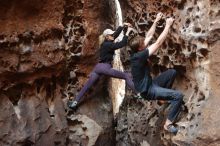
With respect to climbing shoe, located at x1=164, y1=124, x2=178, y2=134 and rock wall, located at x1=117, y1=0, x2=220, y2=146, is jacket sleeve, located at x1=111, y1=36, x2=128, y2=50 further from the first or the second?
climbing shoe, located at x1=164, y1=124, x2=178, y2=134

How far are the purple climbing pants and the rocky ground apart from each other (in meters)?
0.37

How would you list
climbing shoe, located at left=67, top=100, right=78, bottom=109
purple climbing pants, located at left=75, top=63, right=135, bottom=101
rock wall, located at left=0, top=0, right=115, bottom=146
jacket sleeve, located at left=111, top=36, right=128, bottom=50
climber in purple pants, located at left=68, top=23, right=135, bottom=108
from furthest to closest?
climbing shoe, located at left=67, top=100, right=78, bottom=109, rock wall, located at left=0, top=0, right=115, bottom=146, purple climbing pants, located at left=75, top=63, right=135, bottom=101, climber in purple pants, located at left=68, top=23, right=135, bottom=108, jacket sleeve, located at left=111, top=36, right=128, bottom=50

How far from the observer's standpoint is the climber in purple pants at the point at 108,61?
286 inches

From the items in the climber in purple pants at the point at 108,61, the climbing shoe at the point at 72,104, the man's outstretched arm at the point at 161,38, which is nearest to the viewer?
the man's outstretched arm at the point at 161,38

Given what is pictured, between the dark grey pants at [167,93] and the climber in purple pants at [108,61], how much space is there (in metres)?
0.76

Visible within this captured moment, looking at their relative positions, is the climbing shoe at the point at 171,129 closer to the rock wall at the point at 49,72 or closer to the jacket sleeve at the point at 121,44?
the jacket sleeve at the point at 121,44

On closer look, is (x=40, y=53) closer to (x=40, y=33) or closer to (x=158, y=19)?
(x=40, y=33)

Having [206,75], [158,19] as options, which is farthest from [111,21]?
[206,75]

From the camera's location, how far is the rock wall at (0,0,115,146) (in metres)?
7.64

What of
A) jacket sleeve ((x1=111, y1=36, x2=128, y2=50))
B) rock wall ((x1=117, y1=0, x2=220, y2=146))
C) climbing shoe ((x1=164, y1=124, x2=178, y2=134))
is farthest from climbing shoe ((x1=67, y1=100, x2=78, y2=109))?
climbing shoe ((x1=164, y1=124, x2=178, y2=134))

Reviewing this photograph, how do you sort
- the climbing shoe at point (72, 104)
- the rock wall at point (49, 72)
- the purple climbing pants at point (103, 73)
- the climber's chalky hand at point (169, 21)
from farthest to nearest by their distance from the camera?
the climbing shoe at point (72, 104) < the rock wall at point (49, 72) < the purple climbing pants at point (103, 73) < the climber's chalky hand at point (169, 21)

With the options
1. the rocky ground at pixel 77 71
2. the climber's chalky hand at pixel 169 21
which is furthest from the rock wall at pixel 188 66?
the climber's chalky hand at pixel 169 21

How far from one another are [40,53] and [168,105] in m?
2.42

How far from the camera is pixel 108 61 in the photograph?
25.1ft
